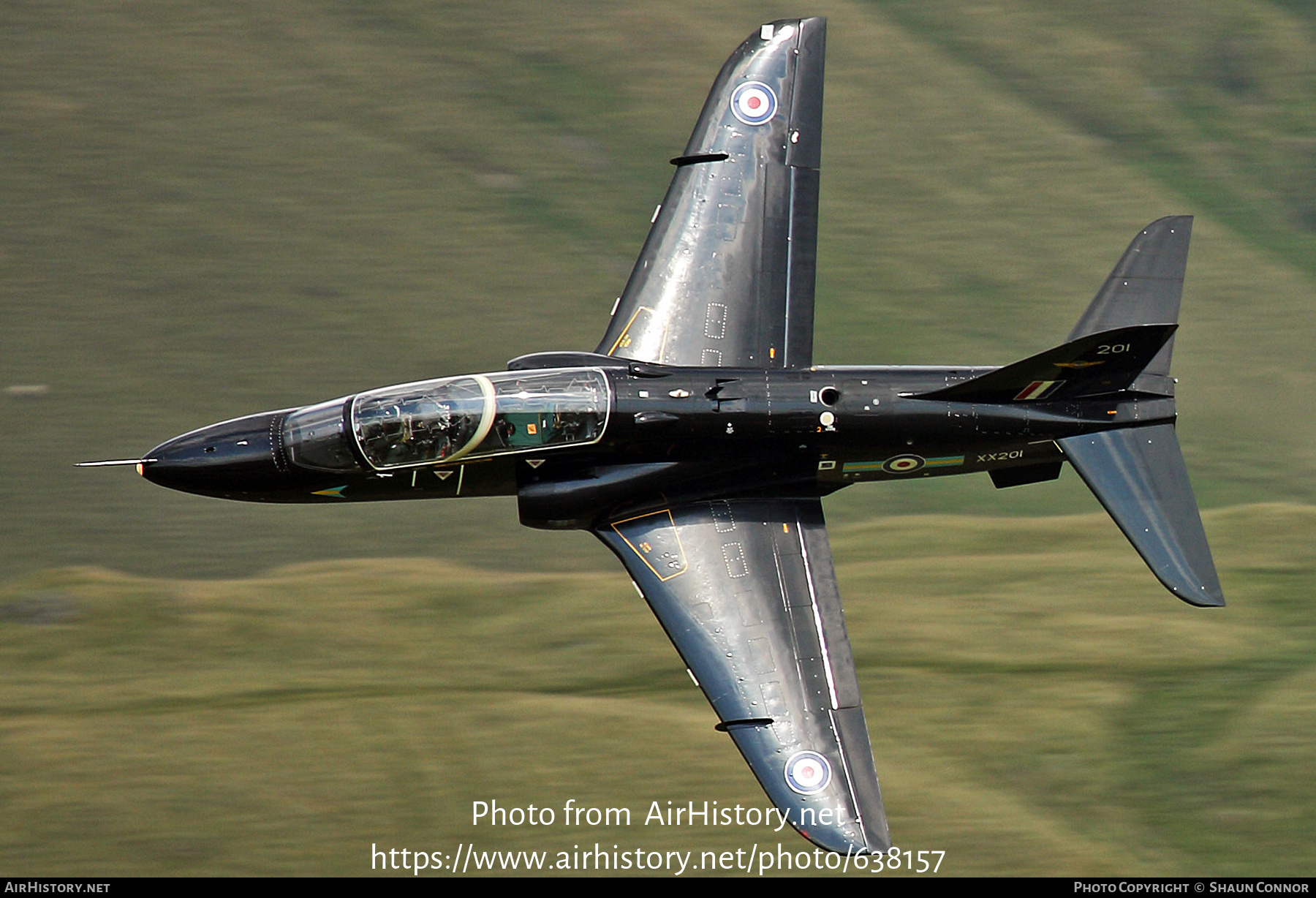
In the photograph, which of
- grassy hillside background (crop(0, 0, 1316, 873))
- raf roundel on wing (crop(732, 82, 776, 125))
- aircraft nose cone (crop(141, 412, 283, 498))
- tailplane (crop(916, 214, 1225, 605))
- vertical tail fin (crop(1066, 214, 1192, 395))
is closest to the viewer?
tailplane (crop(916, 214, 1225, 605))

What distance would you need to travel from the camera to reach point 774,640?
1628cm

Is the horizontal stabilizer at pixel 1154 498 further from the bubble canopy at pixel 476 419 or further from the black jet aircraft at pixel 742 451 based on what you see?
the bubble canopy at pixel 476 419

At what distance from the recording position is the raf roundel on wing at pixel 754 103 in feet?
62.8

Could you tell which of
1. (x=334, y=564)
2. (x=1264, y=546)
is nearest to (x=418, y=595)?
(x=334, y=564)

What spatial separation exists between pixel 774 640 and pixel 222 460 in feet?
23.7

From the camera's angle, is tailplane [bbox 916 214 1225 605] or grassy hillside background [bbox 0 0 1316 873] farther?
grassy hillside background [bbox 0 0 1316 873]

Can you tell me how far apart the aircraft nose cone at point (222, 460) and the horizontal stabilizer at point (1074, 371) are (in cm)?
827

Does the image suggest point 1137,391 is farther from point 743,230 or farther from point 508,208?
point 508,208

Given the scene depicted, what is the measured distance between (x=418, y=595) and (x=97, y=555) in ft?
15.5

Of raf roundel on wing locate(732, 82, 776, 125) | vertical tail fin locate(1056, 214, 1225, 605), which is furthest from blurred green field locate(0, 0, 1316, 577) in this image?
vertical tail fin locate(1056, 214, 1225, 605)

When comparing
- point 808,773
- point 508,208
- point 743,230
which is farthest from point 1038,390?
point 508,208

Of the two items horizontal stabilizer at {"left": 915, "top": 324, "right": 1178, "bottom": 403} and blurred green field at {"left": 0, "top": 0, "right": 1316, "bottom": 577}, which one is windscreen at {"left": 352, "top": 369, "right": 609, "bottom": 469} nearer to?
blurred green field at {"left": 0, "top": 0, "right": 1316, "bottom": 577}

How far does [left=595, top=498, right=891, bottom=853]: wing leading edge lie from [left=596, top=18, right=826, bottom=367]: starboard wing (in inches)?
92.4

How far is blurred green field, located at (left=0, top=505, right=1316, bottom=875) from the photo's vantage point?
1700 cm
